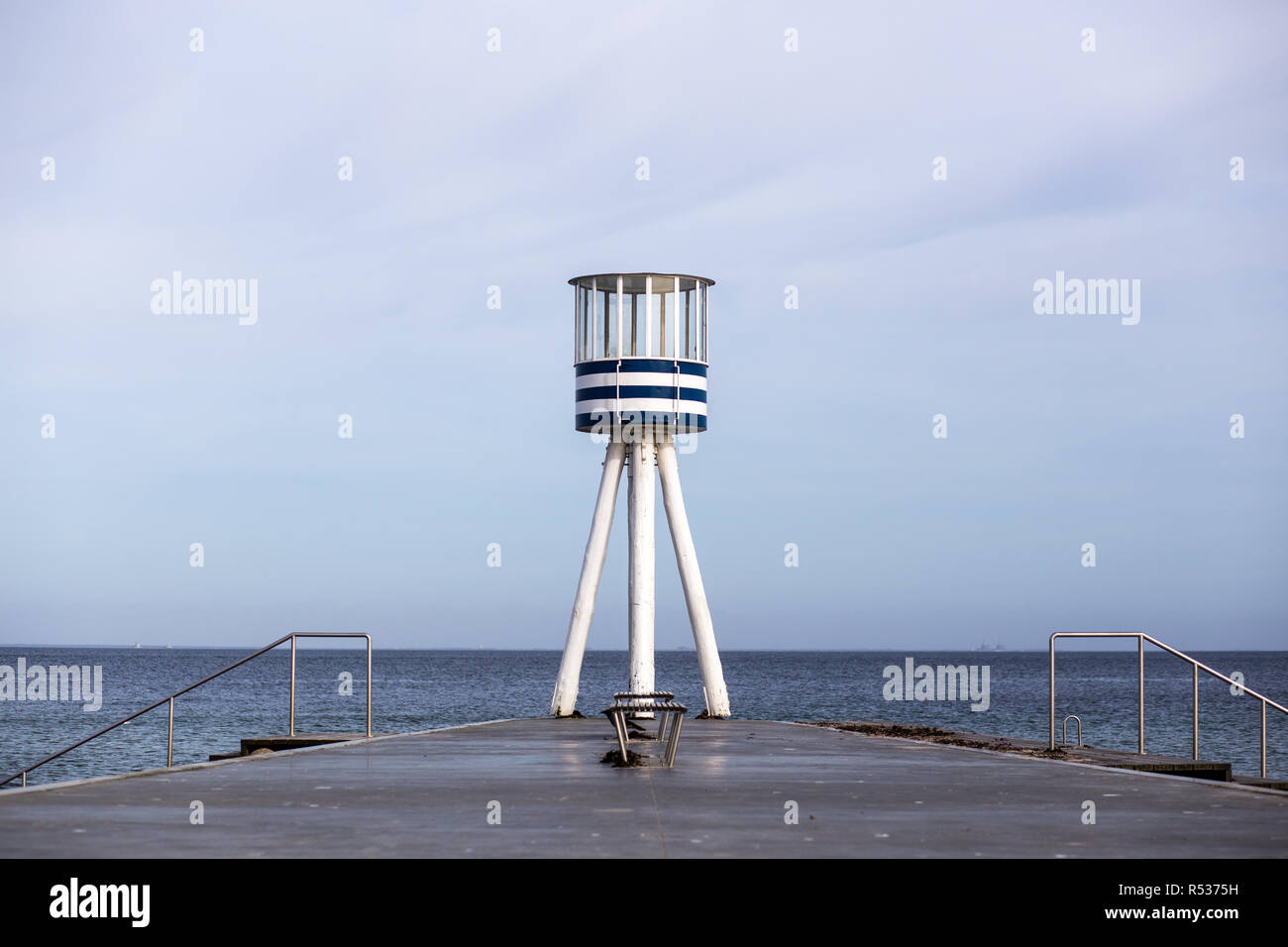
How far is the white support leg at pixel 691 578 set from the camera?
92.2 ft

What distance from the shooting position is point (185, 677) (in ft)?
446

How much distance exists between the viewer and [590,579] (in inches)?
1117

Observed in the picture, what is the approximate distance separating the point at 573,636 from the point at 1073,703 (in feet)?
220

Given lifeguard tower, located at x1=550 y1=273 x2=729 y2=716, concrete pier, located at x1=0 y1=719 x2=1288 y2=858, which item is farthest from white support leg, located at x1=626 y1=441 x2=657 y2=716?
concrete pier, located at x1=0 y1=719 x2=1288 y2=858

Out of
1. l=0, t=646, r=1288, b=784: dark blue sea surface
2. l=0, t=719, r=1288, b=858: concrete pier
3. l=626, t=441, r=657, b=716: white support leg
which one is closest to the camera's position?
l=0, t=719, r=1288, b=858: concrete pier

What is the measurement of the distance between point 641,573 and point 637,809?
1628cm

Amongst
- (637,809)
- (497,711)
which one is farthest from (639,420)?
(497,711)

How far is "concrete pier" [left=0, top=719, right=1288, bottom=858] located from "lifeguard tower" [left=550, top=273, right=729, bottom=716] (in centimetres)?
1033

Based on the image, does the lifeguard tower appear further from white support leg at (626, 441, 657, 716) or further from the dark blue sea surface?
the dark blue sea surface

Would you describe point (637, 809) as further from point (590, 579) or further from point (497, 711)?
point (497, 711)

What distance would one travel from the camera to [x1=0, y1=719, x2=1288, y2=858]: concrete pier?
29.5 ft

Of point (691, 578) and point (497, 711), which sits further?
point (497, 711)

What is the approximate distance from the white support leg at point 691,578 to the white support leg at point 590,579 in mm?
905

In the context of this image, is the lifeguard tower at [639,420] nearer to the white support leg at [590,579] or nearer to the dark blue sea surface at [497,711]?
the white support leg at [590,579]
